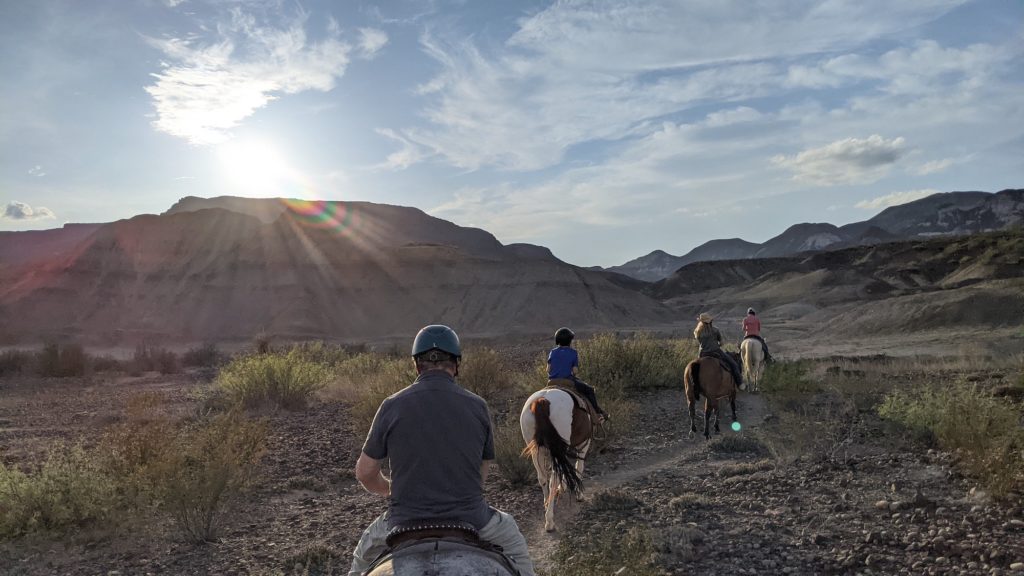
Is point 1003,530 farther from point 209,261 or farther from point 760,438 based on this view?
point 209,261

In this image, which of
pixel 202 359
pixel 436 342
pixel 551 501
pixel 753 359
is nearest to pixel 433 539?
pixel 436 342

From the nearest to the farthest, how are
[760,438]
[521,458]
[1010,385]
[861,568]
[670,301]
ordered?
1. [861,568]
2. [521,458]
3. [760,438]
4. [1010,385]
5. [670,301]

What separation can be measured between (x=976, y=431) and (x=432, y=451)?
750 cm

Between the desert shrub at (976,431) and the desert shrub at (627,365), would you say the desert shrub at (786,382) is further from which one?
the desert shrub at (976,431)

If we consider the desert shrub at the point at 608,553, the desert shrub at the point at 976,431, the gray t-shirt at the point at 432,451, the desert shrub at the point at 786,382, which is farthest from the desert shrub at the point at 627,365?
the gray t-shirt at the point at 432,451

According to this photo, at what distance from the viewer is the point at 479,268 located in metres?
75.8

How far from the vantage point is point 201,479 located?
7133mm

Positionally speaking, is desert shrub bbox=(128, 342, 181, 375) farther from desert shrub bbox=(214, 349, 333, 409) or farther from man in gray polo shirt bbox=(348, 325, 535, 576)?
man in gray polo shirt bbox=(348, 325, 535, 576)

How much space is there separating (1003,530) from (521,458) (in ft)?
17.5

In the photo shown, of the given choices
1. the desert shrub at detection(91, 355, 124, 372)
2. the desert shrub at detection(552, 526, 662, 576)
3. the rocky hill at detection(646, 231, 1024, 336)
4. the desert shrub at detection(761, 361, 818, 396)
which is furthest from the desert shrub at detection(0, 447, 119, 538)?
the rocky hill at detection(646, 231, 1024, 336)

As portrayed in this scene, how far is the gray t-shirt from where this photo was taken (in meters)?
3.23

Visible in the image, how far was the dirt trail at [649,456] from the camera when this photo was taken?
6.96 m

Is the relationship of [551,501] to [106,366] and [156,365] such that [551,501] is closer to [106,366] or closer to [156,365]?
[156,365]

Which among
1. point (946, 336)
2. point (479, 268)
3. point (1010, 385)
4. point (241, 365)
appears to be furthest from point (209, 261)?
point (1010, 385)
